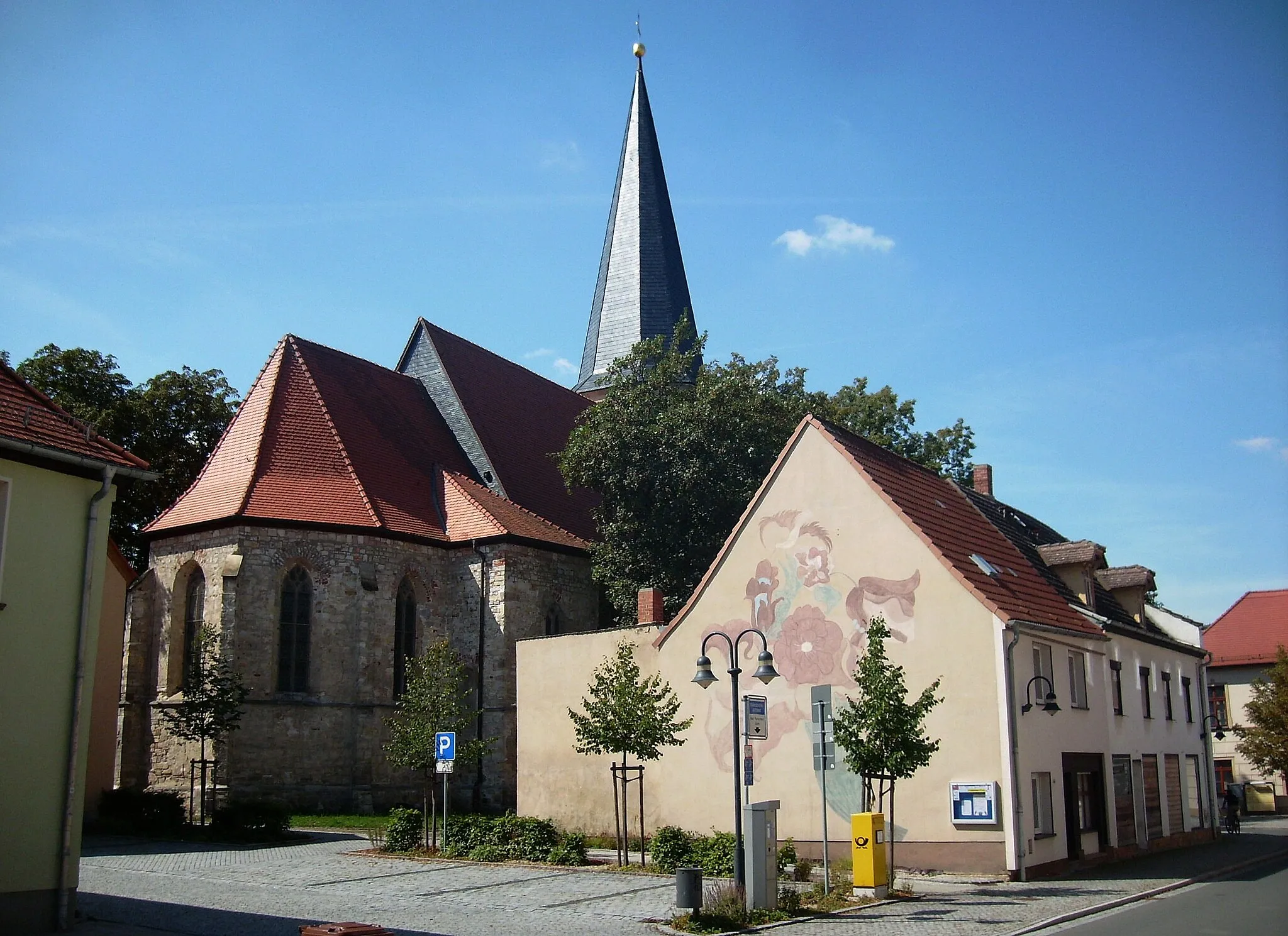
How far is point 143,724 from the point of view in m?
29.7

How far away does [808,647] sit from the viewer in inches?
835

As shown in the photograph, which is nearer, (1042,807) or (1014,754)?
(1014,754)

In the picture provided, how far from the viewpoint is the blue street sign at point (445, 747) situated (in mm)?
21078

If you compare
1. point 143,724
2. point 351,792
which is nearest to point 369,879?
point 351,792

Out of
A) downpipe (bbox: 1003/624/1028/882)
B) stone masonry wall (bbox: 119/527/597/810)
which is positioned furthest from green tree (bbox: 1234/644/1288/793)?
downpipe (bbox: 1003/624/1028/882)

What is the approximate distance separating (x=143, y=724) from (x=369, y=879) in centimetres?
1429

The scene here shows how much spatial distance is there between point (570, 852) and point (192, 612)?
573 inches

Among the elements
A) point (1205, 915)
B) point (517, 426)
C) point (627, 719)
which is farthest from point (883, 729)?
point (517, 426)

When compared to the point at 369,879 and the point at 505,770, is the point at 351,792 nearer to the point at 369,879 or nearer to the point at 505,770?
the point at 505,770

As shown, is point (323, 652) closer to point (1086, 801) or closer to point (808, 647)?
point (808, 647)

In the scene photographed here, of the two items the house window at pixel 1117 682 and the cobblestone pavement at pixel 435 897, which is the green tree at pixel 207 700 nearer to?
the cobblestone pavement at pixel 435 897

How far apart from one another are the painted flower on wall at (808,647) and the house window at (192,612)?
15.3 meters

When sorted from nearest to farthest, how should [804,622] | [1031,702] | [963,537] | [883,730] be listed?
[883,730], [1031,702], [804,622], [963,537]

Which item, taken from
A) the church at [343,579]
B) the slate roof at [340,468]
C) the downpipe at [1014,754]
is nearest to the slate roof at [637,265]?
the church at [343,579]
